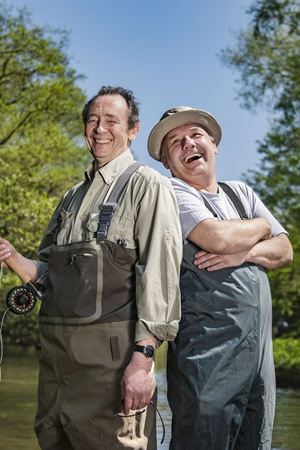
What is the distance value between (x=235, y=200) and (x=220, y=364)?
918 mm

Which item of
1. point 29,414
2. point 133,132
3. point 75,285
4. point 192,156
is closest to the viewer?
point 75,285

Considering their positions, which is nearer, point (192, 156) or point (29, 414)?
point (192, 156)

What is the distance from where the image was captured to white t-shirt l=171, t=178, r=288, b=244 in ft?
11.1

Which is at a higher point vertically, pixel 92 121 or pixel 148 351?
pixel 92 121

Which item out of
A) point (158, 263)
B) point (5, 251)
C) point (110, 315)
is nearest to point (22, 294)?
point (5, 251)

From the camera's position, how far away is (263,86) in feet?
85.1

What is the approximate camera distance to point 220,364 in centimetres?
325

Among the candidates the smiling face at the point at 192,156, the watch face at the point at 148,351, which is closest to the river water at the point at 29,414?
the smiling face at the point at 192,156

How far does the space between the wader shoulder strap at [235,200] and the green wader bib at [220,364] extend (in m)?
0.39

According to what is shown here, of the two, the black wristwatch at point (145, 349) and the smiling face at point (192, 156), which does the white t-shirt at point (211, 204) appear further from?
the black wristwatch at point (145, 349)

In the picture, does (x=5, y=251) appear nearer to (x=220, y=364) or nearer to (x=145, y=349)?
(x=145, y=349)

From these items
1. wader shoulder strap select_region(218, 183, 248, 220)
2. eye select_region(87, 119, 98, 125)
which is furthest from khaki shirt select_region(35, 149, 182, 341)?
wader shoulder strap select_region(218, 183, 248, 220)

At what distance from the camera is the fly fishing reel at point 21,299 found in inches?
141

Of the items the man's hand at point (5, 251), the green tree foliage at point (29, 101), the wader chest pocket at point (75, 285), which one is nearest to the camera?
the wader chest pocket at point (75, 285)
